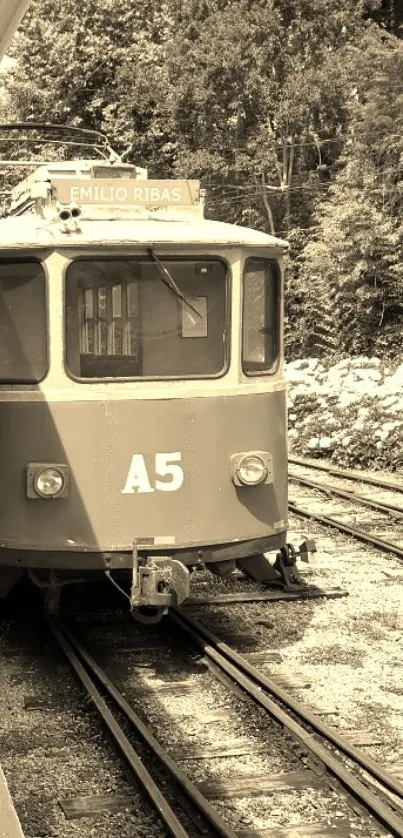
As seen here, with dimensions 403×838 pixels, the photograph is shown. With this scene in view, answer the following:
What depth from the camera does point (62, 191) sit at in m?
8.36

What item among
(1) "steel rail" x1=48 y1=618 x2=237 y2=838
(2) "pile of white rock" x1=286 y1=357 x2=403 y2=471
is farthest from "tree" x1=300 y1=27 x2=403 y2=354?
(1) "steel rail" x1=48 y1=618 x2=237 y2=838

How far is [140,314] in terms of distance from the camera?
26.2 feet

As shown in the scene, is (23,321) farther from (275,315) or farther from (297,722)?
(297,722)

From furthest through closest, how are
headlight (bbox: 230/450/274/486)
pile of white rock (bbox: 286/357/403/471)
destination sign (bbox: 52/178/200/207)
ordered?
pile of white rock (bbox: 286/357/403/471)
destination sign (bbox: 52/178/200/207)
headlight (bbox: 230/450/274/486)

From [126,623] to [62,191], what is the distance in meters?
3.50

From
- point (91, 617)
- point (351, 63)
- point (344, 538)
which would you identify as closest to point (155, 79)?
point (351, 63)

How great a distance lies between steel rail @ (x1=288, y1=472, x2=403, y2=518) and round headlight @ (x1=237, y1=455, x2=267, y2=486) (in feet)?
21.4

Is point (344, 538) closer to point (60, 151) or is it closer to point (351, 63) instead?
point (351, 63)

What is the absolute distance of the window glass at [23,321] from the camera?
26.0ft

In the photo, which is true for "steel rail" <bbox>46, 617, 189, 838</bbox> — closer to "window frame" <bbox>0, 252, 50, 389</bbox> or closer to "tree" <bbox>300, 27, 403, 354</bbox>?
"window frame" <bbox>0, 252, 50, 389</bbox>

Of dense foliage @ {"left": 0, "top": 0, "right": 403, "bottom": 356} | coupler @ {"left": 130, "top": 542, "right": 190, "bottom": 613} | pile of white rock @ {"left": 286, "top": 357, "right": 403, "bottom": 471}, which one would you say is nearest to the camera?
coupler @ {"left": 130, "top": 542, "right": 190, "bottom": 613}

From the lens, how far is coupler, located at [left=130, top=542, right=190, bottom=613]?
7715mm

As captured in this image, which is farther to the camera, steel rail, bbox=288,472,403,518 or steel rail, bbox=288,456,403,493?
steel rail, bbox=288,456,403,493

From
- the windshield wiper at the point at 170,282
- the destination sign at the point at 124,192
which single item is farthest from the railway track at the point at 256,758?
the destination sign at the point at 124,192
